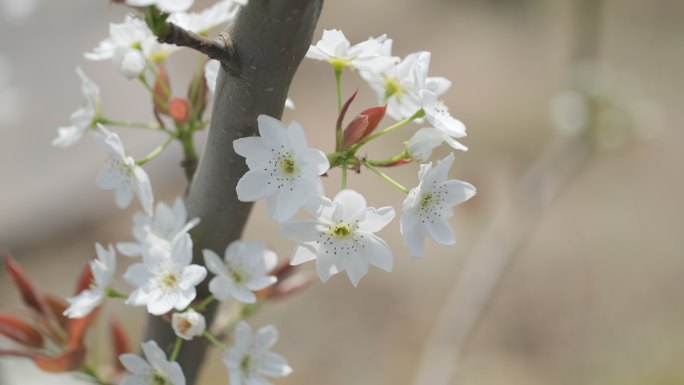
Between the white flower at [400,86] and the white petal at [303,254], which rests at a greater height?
the white flower at [400,86]

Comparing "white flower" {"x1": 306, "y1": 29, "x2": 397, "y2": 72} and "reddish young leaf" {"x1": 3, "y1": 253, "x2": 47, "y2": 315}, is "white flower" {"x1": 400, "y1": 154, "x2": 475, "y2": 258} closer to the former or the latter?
"white flower" {"x1": 306, "y1": 29, "x2": 397, "y2": 72}

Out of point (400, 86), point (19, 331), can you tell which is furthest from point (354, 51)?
point (19, 331)

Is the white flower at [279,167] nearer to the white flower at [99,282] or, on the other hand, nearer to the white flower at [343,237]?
the white flower at [343,237]

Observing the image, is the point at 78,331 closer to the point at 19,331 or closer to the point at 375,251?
the point at 19,331

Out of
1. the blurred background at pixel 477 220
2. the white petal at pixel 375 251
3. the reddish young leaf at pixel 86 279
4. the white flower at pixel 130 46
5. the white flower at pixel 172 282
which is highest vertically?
the white flower at pixel 130 46

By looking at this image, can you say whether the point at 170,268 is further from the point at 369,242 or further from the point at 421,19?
the point at 421,19

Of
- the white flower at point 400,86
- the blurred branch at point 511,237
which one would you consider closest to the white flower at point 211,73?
the white flower at point 400,86
